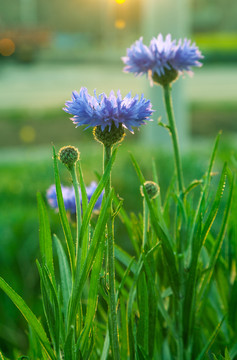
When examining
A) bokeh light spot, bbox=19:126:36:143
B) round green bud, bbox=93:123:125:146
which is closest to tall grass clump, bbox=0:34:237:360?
round green bud, bbox=93:123:125:146

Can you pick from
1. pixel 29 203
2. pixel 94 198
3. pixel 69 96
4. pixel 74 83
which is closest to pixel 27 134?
pixel 69 96

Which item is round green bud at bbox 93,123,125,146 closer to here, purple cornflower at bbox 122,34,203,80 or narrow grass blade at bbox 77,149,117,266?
narrow grass blade at bbox 77,149,117,266

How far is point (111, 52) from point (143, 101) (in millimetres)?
12277

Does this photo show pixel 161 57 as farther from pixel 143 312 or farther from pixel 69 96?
pixel 69 96

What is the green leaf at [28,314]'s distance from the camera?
47cm

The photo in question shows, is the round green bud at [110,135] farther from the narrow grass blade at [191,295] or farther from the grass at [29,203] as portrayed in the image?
the grass at [29,203]

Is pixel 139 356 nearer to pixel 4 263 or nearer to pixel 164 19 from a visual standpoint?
pixel 4 263

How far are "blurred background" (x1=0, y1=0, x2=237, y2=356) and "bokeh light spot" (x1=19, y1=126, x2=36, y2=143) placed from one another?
0.05 feet

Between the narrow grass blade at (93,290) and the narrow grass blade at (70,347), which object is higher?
the narrow grass blade at (93,290)

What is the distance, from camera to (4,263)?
1.36 meters

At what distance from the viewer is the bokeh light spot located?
457cm

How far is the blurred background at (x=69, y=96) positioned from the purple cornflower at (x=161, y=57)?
5.3 inches

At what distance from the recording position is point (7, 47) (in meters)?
10.3

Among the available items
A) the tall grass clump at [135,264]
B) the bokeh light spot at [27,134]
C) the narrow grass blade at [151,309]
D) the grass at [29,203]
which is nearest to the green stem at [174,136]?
the tall grass clump at [135,264]
